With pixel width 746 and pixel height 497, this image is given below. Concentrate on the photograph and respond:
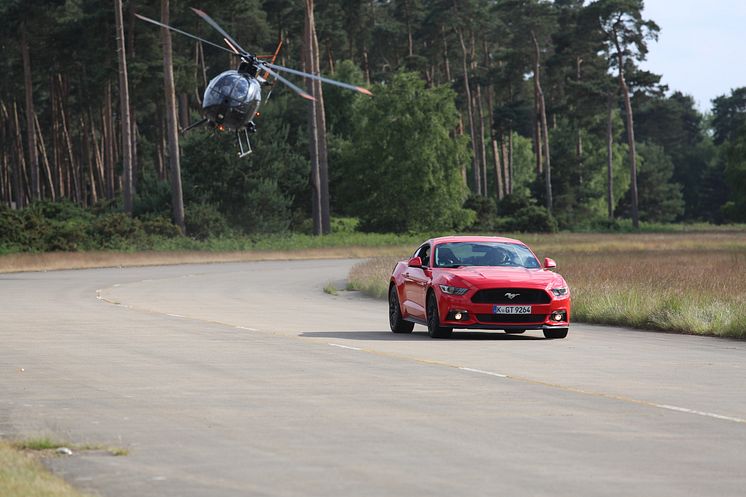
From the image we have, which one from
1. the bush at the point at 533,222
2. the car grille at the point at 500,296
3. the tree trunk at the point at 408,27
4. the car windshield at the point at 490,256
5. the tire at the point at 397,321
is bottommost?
the bush at the point at 533,222

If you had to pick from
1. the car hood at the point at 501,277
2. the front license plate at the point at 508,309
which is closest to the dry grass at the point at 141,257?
the car hood at the point at 501,277

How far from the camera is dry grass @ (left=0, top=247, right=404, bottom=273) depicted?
62.3 m

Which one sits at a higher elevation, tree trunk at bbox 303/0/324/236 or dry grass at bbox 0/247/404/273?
tree trunk at bbox 303/0/324/236

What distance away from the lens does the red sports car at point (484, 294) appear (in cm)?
2184

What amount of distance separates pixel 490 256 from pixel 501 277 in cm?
159

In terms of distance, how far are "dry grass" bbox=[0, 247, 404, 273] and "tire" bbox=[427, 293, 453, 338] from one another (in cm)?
3814

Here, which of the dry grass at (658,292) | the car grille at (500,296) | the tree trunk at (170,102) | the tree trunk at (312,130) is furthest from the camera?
the tree trunk at (312,130)

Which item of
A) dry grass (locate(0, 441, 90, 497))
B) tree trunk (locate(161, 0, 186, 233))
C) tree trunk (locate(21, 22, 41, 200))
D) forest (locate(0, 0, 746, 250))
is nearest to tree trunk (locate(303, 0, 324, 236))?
forest (locate(0, 0, 746, 250))

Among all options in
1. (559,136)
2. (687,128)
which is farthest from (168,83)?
(687,128)

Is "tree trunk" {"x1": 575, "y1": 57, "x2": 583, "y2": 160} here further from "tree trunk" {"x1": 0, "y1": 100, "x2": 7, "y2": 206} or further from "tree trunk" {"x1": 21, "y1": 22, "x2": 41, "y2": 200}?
"tree trunk" {"x1": 0, "y1": 100, "x2": 7, "y2": 206}

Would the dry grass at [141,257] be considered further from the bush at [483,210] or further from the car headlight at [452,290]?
the car headlight at [452,290]

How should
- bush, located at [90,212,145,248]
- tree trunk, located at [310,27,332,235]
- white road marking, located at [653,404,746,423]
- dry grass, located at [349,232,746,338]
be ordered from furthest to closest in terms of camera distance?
tree trunk, located at [310,27,332,235], bush, located at [90,212,145,248], dry grass, located at [349,232,746,338], white road marking, located at [653,404,746,423]

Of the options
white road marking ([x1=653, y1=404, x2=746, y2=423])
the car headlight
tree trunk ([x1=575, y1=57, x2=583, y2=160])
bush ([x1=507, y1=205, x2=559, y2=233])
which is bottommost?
bush ([x1=507, y1=205, x2=559, y2=233])

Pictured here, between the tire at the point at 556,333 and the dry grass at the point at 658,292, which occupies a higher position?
the tire at the point at 556,333
